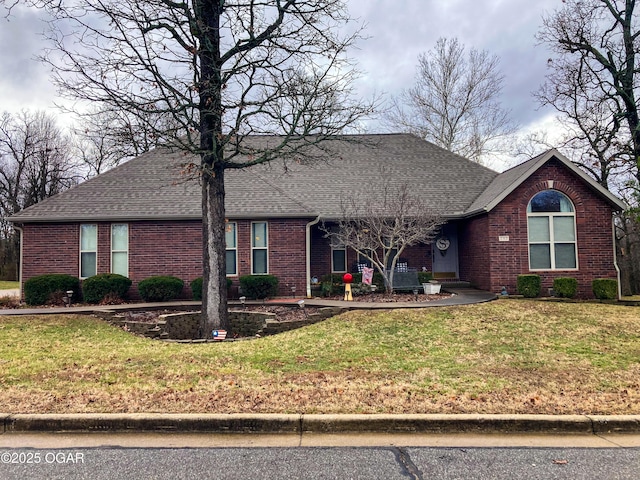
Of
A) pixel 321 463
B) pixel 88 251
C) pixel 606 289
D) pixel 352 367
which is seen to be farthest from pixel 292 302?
pixel 606 289

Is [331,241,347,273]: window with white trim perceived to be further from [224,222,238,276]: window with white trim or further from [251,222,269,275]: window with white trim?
[224,222,238,276]: window with white trim

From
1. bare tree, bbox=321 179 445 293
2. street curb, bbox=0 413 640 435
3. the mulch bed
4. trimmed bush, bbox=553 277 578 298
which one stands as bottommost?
street curb, bbox=0 413 640 435

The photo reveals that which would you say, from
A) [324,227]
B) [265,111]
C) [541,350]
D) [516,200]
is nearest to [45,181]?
[324,227]

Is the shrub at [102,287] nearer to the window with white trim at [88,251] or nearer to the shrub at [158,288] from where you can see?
the shrub at [158,288]

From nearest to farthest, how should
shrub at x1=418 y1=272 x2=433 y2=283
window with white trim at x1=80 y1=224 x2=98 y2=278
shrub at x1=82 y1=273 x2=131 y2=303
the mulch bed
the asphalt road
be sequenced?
the asphalt road, the mulch bed, shrub at x1=82 y1=273 x2=131 y2=303, window with white trim at x1=80 y1=224 x2=98 y2=278, shrub at x1=418 y1=272 x2=433 y2=283

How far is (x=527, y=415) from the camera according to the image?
15.1 feet

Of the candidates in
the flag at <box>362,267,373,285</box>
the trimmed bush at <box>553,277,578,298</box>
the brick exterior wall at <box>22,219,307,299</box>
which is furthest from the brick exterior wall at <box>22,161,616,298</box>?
the flag at <box>362,267,373,285</box>

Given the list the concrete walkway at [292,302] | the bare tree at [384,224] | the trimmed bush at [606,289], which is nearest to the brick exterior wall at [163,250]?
the bare tree at [384,224]

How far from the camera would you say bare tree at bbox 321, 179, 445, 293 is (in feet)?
46.8

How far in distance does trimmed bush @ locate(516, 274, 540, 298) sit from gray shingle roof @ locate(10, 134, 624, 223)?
2.72 m

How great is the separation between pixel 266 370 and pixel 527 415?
11.6 feet

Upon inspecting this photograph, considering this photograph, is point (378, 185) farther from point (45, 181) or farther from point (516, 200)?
point (45, 181)

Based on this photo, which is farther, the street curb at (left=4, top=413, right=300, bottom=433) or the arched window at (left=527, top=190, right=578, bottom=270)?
the arched window at (left=527, top=190, right=578, bottom=270)

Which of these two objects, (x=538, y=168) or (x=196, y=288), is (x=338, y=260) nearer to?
(x=196, y=288)
